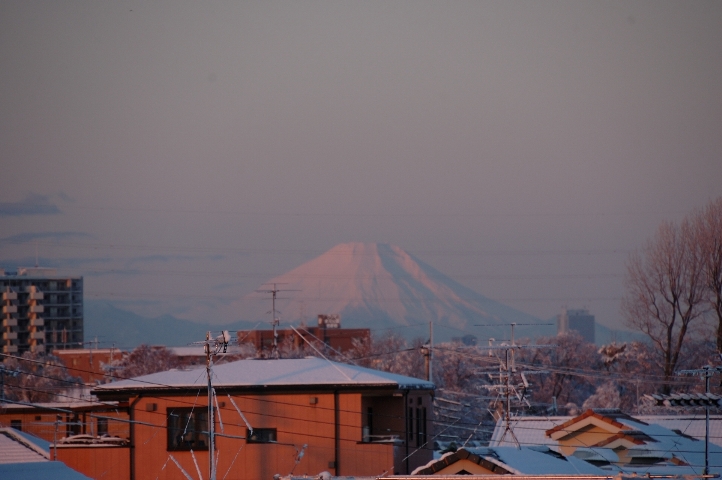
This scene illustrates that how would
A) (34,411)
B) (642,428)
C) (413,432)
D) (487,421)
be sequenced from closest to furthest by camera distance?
(413,432) < (642,428) < (34,411) < (487,421)

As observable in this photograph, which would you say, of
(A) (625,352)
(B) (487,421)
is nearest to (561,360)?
(A) (625,352)

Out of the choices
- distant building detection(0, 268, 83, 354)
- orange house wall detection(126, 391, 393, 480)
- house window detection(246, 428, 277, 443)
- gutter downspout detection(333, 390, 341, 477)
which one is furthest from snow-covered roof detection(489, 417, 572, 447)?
distant building detection(0, 268, 83, 354)

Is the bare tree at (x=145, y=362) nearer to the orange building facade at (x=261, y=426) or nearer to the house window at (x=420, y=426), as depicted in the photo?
the house window at (x=420, y=426)

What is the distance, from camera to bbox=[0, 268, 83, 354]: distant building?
102m

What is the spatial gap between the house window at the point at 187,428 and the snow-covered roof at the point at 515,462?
6.65 metres

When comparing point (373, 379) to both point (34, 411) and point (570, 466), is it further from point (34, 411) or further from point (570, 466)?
point (34, 411)

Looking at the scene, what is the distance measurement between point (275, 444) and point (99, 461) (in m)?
4.17

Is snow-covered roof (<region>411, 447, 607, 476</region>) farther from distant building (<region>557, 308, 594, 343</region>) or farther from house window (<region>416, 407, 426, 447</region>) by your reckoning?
distant building (<region>557, 308, 594, 343</region>)

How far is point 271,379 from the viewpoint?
22094 millimetres

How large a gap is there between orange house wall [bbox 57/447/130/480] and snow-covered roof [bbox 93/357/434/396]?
1354 mm

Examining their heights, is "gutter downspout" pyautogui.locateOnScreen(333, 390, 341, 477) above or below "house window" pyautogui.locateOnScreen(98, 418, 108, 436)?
above

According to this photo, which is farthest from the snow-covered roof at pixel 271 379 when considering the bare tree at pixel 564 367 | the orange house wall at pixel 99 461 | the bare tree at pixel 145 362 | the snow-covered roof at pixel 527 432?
the bare tree at pixel 145 362

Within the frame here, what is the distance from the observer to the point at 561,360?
66.6 m

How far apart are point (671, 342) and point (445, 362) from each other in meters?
20.1
